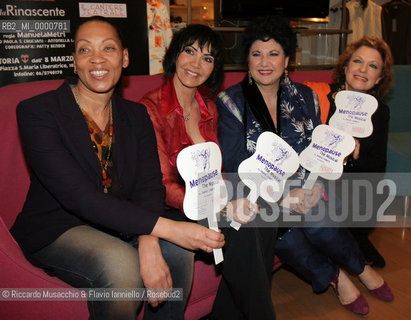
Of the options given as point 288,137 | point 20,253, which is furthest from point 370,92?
point 20,253

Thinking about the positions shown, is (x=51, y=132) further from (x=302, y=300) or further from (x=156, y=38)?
(x=156, y=38)

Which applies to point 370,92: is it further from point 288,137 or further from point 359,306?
point 359,306

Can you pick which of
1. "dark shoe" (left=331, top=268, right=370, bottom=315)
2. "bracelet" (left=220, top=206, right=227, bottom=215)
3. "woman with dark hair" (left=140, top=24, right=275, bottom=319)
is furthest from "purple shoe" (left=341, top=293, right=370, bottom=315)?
"bracelet" (left=220, top=206, right=227, bottom=215)

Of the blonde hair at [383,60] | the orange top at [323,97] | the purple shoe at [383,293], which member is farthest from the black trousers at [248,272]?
the blonde hair at [383,60]

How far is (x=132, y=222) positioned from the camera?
1.18 m

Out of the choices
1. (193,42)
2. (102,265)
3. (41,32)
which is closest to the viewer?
(102,265)

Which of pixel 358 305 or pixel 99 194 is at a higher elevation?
pixel 99 194

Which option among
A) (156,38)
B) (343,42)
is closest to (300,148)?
(156,38)

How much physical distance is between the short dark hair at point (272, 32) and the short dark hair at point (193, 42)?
0.82ft

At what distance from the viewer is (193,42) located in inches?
67.4

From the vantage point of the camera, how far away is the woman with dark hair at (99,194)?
46.1 inches

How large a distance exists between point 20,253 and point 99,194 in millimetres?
353

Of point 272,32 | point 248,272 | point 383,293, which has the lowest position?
point 383,293

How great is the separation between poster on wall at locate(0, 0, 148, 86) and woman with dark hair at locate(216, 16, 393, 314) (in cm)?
151
